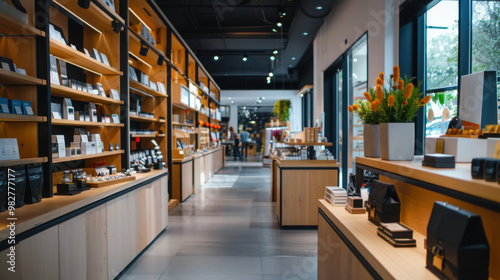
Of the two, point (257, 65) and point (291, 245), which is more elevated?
point (257, 65)

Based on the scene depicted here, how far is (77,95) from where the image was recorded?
3.19 metres

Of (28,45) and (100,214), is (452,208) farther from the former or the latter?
(28,45)

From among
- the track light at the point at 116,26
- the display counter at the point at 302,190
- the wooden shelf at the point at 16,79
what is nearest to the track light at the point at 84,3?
the track light at the point at 116,26

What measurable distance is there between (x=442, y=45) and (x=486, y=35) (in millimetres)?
740

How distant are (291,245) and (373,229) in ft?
7.60

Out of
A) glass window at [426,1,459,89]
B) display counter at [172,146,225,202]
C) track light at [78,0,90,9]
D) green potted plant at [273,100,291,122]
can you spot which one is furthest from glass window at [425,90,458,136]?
green potted plant at [273,100,291,122]

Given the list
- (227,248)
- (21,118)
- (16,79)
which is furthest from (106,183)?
(227,248)

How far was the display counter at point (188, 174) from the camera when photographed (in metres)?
6.35

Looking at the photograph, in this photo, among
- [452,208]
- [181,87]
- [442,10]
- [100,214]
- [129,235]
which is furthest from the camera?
[181,87]

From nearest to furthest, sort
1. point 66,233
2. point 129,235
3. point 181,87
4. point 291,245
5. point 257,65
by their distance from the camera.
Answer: point 66,233 → point 129,235 → point 291,245 → point 181,87 → point 257,65

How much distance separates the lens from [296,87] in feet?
59.0

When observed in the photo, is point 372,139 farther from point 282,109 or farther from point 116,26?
point 282,109

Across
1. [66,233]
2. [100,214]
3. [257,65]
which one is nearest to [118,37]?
[100,214]

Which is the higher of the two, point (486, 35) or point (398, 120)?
point (486, 35)
